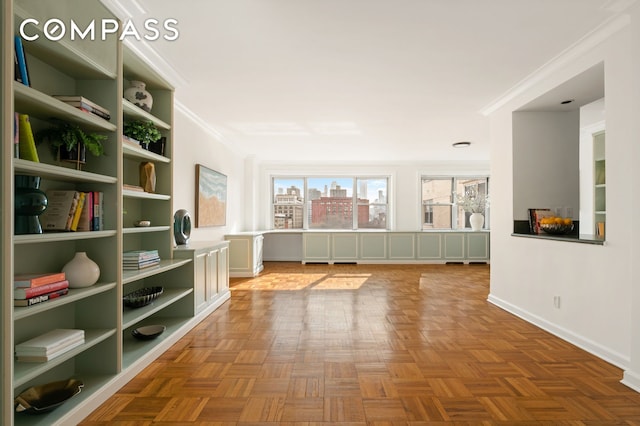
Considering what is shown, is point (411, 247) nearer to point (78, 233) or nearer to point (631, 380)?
point (631, 380)

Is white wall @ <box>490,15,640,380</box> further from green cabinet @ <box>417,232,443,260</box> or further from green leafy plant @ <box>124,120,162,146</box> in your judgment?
green cabinet @ <box>417,232,443,260</box>

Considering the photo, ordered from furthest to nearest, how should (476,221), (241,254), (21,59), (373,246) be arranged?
(476,221) → (373,246) → (241,254) → (21,59)

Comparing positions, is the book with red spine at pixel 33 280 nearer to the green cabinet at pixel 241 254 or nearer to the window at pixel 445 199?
the green cabinet at pixel 241 254

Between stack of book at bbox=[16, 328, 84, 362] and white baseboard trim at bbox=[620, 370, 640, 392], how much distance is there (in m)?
3.61

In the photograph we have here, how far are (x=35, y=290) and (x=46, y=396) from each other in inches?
24.4

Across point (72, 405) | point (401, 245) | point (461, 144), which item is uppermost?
point (461, 144)

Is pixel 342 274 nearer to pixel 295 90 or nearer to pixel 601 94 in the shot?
pixel 295 90

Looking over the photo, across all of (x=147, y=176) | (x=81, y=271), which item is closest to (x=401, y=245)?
(x=147, y=176)

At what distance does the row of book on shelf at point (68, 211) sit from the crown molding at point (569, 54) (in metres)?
3.94

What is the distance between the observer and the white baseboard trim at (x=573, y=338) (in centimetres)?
278

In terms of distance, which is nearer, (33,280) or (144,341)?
(33,280)

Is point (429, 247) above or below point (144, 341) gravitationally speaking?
above

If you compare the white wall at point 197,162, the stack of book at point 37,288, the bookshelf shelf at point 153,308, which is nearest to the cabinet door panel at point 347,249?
the white wall at point 197,162

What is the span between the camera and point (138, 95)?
3217mm
